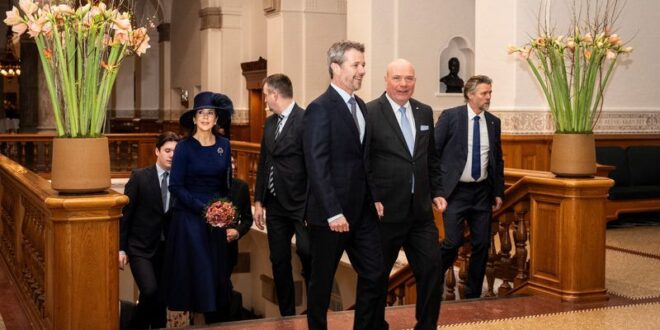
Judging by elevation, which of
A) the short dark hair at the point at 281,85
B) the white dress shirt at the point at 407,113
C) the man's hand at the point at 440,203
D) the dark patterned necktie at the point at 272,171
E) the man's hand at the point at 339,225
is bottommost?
the man's hand at the point at 339,225

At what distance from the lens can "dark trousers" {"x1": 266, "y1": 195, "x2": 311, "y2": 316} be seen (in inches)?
245

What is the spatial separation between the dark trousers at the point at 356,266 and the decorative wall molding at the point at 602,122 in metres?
5.85

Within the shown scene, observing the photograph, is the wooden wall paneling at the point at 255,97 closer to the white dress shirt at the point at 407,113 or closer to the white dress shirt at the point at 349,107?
the white dress shirt at the point at 407,113

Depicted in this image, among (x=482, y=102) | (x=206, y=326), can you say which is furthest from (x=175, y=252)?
(x=482, y=102)

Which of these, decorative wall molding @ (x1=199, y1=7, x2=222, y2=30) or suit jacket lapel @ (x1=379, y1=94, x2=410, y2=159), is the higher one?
decorative wall molding @ (x1=199, y1=7, x2=222, y2=30)

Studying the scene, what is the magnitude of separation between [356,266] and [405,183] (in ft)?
1.84

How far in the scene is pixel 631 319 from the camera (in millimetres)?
5750

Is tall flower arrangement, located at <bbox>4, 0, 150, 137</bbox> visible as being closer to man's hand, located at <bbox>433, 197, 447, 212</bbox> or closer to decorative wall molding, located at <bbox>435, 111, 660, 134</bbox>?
man's hand, located at <bbox>433, 197, 447, 212</bbox>

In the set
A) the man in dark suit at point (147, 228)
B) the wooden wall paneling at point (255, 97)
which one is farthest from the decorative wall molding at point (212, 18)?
the man in dark suit at point (147, 228)

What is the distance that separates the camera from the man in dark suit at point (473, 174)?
6438 millimetres

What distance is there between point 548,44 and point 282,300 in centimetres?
269

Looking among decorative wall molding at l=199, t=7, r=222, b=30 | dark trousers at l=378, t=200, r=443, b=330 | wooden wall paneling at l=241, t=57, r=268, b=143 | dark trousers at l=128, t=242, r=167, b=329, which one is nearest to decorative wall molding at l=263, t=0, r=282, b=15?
wooden wall paneling at l=241, t=57, r=268, b=143

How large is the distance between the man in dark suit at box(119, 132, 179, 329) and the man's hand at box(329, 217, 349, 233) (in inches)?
72.6

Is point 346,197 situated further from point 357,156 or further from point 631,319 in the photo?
point 631,319
